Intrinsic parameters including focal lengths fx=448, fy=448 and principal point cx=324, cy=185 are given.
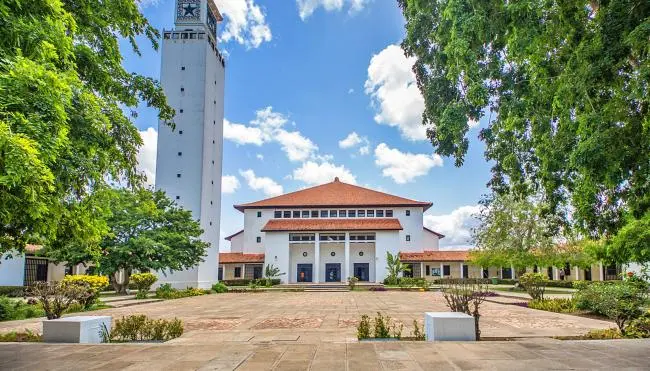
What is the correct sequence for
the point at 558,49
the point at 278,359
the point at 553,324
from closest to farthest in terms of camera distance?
the point at 278,359 → the point at 558,49 → the point at 553,324

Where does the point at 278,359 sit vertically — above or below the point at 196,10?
below

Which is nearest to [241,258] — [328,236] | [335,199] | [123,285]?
[328,236]

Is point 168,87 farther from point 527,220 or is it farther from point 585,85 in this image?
point 585,85

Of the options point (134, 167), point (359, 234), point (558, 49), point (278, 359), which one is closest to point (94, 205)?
point (134, 167)

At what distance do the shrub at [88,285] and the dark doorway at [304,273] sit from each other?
83.5 feet

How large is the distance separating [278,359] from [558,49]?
7203 mm

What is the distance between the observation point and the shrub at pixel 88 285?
56.2 ft

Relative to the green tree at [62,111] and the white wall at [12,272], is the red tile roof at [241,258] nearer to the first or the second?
the white wall at [12,272]

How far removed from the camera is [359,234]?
4581cm

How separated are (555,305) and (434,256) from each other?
3087cm

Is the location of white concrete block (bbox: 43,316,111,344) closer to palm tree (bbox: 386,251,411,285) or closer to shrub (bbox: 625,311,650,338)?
shrub (bbox: 625,311,650,338)

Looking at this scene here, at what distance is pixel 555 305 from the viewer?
1706 cm

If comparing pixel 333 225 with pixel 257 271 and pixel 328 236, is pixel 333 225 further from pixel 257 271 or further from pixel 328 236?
pixel 257 271

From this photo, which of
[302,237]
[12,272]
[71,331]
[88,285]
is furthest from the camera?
[302,237]
